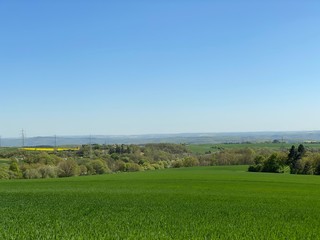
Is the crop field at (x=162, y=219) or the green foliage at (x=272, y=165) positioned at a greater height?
the crop field at (x=162, y=219)

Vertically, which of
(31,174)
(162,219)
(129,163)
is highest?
(162,219)

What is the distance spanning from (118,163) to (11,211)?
281 ft

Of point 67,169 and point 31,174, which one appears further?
point 67,169

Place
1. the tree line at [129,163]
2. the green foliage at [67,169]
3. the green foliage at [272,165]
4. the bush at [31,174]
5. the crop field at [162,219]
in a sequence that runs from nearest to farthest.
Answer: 1. the crop field at [162,219]
2. the bush at [31,174]
3. the tree line at [129,163]
4. the green foliage at [67,169]
5. the green foliage at [272,165]

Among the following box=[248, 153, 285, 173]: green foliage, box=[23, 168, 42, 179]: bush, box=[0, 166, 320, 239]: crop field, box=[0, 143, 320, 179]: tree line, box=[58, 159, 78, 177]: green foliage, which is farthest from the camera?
box=[248, 153, 285, 173]: green foliage

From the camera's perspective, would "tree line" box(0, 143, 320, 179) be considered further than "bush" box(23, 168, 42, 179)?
Yes

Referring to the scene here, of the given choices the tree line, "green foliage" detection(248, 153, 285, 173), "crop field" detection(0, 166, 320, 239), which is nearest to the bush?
the tree line

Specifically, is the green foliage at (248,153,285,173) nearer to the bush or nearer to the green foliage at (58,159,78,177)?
the green foliage at (58,159,78,177)

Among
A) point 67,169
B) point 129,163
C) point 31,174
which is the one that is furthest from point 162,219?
point 129,163

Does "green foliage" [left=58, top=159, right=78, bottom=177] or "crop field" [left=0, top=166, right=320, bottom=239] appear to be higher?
"crop field" [left=0, top=166, right=320, bottom=239]

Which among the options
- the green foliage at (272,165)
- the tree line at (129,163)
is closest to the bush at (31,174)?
the tree line at (129,163)

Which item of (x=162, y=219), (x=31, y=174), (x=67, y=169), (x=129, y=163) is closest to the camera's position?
(x=162, y=219)

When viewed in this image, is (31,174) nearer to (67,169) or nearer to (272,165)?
(67,169)

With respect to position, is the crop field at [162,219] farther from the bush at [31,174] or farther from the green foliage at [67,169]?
the green foliage at [67,169]
